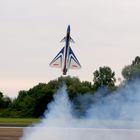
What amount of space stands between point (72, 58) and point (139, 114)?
9.73 metres

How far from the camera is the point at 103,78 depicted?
2805 inches

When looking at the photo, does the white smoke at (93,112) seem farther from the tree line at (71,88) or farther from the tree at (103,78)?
the tree at (103,78)

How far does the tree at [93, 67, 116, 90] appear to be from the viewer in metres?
64.9

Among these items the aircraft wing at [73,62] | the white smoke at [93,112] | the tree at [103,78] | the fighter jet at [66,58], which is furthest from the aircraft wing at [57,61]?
the tree at [103,78]

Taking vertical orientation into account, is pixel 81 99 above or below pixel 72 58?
below

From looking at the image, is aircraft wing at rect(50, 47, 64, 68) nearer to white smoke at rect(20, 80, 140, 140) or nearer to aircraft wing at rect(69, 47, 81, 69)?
aircraft wing at rect(69, 47, 81, 69)

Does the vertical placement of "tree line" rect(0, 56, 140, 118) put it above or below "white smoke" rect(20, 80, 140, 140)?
above

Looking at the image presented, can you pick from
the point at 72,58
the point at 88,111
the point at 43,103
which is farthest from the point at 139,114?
the point at 43,103

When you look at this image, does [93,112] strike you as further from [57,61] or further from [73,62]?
[57,61]

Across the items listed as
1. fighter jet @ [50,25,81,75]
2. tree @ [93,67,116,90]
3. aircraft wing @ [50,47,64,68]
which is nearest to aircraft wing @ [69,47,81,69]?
fighter jet @ [50,25,81,75]

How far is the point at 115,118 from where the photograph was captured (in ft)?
154

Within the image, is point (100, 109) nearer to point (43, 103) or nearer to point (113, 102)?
point (113, 102)

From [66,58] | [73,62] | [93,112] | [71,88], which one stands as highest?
[66,58]

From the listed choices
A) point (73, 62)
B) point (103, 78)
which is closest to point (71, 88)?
point (73, 62)
